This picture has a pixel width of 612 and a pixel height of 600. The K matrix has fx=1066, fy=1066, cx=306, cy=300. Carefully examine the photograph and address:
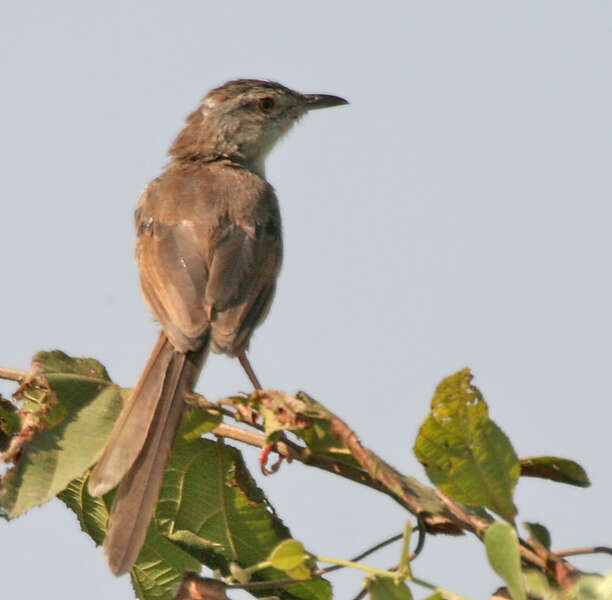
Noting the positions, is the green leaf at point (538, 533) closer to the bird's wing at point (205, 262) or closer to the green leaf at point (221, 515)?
the green leaf at point (221, 515)

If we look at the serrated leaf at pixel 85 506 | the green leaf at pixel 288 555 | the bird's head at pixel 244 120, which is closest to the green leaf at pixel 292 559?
the green leaf at pixel 288 555

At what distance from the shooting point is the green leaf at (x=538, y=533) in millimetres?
2768

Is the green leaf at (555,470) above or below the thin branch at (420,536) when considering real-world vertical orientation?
above

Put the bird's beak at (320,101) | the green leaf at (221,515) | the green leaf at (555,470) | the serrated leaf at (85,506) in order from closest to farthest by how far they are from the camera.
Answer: the green leaf at (555,470), the green leaf at (221,515), the serrated leaf at (85,506), the bird's beak at (320,101)

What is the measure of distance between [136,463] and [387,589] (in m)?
1.27

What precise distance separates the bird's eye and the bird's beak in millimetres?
295

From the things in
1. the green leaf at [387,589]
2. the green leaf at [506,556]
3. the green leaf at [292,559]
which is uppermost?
the green leaf at [506,556]

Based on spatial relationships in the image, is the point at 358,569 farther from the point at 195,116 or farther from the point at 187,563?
the point at 195,116

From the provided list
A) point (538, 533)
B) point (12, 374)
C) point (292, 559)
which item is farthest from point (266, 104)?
point (292, 559)

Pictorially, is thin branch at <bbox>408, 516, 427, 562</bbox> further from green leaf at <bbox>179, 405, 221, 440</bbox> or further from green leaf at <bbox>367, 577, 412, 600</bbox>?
green leaf at <bbox>179, 405, 221, 440</bbox>

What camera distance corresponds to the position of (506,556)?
2.41m

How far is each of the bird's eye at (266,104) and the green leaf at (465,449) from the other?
208 inches

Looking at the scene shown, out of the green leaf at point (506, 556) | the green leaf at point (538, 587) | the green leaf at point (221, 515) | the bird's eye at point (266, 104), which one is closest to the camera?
the green leaf at point (506, 556)

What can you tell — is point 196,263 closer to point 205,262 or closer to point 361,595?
point 205,262
